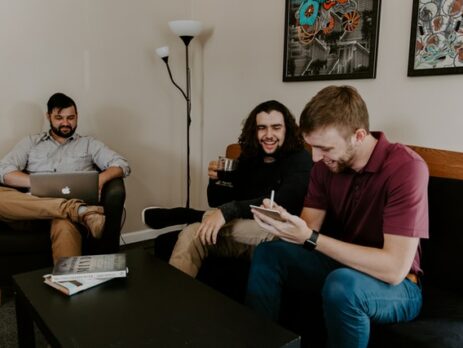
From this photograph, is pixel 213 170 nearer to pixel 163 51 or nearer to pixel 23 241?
pixel 23 241

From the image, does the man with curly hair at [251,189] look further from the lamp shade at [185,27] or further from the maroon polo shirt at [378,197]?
the lamp shade at [185,27]

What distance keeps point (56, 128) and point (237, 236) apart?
1.45 metres

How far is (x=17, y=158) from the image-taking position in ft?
8.45

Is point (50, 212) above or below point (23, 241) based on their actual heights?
above

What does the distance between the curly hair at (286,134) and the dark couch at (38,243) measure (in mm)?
717

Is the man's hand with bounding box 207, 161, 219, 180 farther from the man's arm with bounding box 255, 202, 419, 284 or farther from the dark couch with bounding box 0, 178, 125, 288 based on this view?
the man's arm with bounding box 255, 202, 419, 284

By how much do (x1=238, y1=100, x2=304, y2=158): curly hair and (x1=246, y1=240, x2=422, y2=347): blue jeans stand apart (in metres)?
0.72

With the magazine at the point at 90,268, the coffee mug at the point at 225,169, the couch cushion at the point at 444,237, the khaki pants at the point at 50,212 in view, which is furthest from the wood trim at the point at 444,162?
the khaki pants at the point at 50,212

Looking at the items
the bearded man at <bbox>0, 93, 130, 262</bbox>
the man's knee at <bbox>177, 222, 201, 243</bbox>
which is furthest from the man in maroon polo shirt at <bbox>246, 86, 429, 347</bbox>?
the bearded man at <bbox>0, 93, 130, 262</bbox>

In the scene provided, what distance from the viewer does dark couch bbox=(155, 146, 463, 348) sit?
1.34 m

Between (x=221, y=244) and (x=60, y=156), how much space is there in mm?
1348

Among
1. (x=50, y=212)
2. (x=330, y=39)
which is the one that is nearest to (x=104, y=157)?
(x=50, y=212)

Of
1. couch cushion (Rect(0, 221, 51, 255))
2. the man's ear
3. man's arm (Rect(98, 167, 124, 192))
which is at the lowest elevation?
couch cushion (Rect(0, 221, 51, 255))

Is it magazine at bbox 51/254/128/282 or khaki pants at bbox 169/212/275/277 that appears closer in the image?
magazine at bbox 51/254/128/282
